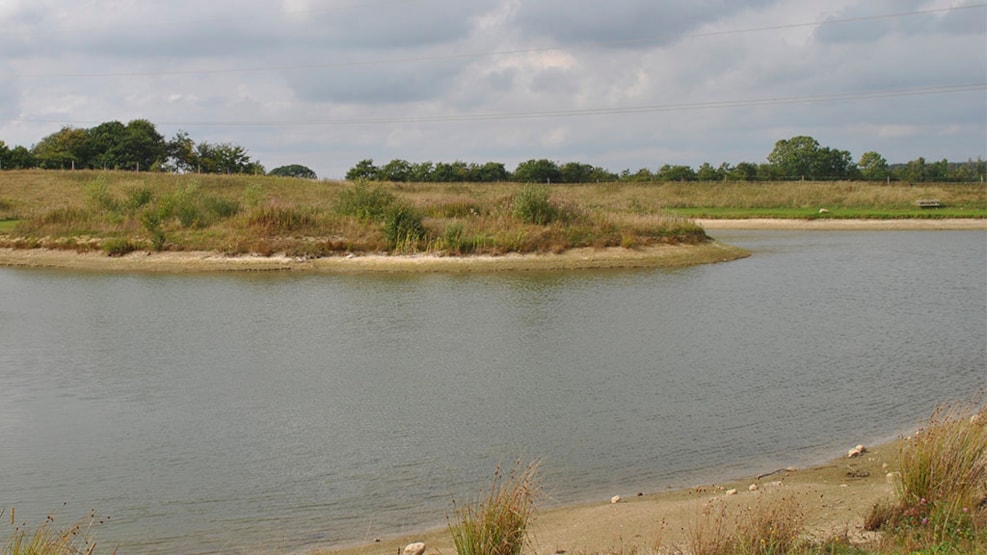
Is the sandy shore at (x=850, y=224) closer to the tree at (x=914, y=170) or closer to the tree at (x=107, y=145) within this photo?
the tree at (x=914, y=170)

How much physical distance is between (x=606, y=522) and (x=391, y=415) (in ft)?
17.2

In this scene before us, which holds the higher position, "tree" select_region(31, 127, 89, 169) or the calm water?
"tree" select_region(31, 127, 89, 169)

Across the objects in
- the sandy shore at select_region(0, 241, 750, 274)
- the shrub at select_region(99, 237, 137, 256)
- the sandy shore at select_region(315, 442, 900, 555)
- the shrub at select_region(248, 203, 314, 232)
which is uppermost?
the shrub at select_region(248, 203, 314, 232)

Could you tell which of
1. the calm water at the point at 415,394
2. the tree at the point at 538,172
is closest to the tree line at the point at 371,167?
the tree at the point at 538,172

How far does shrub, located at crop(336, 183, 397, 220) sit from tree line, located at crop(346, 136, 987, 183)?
4487 centimetres

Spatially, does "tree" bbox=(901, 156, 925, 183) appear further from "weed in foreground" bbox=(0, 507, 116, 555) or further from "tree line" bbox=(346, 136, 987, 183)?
"weed in foreground" bbox=(0, 507, 116, 555)

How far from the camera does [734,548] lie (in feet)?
21.7

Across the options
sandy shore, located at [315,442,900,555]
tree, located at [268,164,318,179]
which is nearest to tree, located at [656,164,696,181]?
tree, located at [268,164,318,179]

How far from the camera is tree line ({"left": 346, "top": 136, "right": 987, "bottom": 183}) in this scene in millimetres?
95062

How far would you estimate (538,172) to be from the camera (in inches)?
3848

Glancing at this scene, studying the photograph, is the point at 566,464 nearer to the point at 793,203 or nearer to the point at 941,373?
the point at 941,373

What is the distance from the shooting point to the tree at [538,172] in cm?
9669

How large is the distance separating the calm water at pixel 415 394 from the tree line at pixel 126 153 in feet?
205

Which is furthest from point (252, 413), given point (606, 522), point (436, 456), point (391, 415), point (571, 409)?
point (606, 522)
